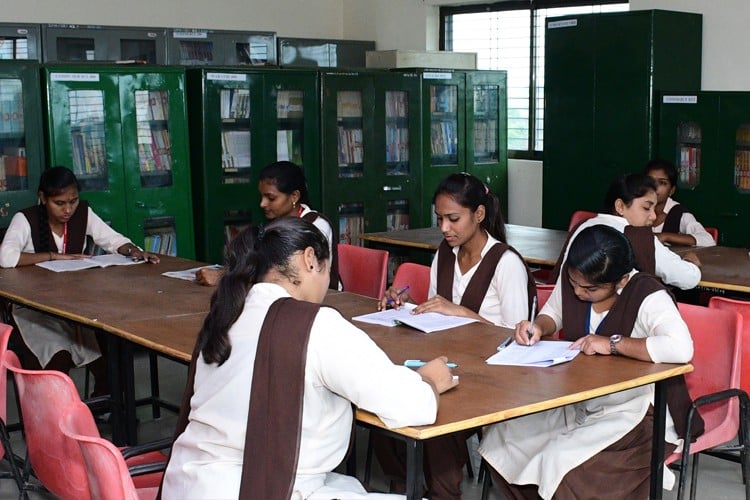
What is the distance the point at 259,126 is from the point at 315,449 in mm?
4896

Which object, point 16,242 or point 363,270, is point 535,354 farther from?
point 16,242

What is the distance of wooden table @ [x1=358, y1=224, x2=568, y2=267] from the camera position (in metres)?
5.28

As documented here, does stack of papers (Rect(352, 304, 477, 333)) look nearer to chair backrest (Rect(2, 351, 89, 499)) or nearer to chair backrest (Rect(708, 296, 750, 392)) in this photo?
chair backrest (Rect(708, 296, 750, 392))

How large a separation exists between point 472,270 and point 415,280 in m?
0.43

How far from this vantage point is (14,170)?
6145 millimetres

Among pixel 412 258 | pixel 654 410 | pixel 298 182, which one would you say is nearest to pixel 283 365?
pixel 654 410

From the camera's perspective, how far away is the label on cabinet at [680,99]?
664 centimetres

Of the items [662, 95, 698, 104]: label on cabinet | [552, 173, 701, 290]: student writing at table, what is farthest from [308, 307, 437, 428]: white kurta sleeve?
[662, 95, 698, 104]: label on cabinet

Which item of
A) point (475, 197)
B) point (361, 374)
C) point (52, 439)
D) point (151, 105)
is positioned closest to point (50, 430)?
point (52, 439)

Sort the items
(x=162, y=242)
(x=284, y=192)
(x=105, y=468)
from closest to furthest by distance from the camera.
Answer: (x=105, y=468) → (x=284, y=192) → (x=162, y=242)

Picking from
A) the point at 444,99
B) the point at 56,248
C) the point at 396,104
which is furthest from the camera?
the point at 444,99

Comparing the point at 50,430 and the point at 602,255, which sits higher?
the point at 602,255

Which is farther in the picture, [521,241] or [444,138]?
[444,138]

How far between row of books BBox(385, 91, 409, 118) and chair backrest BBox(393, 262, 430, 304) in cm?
362
